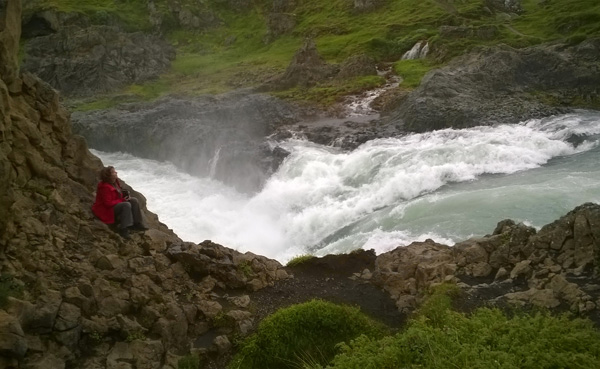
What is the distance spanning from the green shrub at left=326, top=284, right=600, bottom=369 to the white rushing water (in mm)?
8407

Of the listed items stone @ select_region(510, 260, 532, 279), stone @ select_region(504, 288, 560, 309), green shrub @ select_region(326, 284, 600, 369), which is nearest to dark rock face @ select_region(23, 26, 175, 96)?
stone @ select_region(510, 260, 532, 279)

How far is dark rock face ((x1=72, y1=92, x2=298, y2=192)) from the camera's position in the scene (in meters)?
30.1

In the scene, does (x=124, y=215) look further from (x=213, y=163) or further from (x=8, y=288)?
(x=213, y=163)

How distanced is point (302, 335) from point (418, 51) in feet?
143

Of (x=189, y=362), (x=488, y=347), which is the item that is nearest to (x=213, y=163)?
(x=189, y=362)

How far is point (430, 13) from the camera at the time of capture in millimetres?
61531

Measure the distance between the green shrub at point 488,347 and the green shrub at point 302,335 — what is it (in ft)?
4.18

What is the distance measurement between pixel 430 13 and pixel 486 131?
3772cm

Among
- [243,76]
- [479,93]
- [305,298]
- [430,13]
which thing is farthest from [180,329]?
[430,13]

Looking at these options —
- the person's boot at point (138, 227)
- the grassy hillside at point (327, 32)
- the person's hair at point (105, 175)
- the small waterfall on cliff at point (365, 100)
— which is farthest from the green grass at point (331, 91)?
the person's hair at point (105, 175)

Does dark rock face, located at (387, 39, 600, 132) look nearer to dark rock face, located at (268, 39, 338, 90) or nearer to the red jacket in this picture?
dark rock face, located at (268, 39, 338, 90)

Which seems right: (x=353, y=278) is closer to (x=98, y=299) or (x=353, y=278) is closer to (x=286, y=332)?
(x=286, y=332)

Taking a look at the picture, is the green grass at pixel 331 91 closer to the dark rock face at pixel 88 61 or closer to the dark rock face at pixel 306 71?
the dark rock face at pixel 306 71

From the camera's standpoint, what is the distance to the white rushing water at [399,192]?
750 inches
